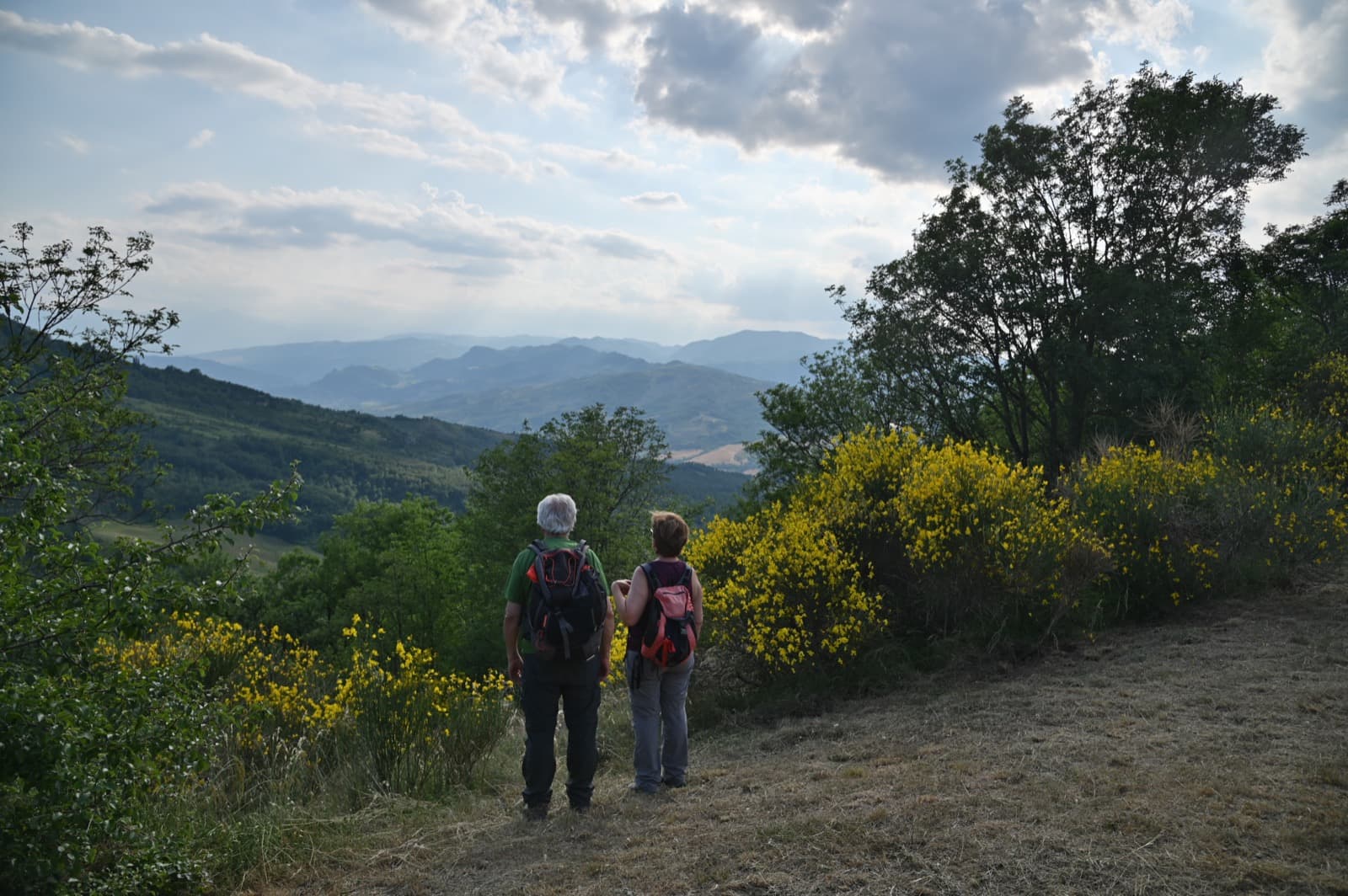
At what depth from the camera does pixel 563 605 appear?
460 cm

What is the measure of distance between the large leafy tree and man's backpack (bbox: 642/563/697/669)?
667 inches

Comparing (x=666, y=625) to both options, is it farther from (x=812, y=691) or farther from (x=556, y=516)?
(x=812, y=691)

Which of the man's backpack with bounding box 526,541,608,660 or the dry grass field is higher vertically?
the man's backpack with bounding box 526,541,608,660

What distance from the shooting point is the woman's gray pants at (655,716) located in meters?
5.14

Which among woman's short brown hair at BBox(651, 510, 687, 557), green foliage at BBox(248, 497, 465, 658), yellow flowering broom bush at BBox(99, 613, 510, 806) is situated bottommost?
green foliage at BBox(248, 497, 465, 658)

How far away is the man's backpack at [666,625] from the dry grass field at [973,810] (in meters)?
0.87

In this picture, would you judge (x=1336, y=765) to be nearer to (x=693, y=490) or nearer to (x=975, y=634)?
(x=975, y=634)

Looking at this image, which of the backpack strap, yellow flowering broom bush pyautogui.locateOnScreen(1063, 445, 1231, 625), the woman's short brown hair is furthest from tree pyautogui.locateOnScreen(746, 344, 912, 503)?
the backpack strap

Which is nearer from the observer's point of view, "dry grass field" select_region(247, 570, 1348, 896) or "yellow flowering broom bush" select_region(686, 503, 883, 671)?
"dry grass field" select_region(247, 570, 1348, 896)

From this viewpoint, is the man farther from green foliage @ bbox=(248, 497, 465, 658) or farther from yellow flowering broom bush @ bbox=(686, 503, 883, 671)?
green foliage @ bbox=(248, 497, 465, 658)

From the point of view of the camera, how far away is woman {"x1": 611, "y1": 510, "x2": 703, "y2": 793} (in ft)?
16.5

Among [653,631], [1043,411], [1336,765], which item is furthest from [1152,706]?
[1043,411]

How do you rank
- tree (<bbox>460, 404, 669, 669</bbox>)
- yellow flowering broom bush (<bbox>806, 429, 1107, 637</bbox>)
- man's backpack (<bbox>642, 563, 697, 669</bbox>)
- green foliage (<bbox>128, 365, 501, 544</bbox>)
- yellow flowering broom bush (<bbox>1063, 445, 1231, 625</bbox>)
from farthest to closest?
1. green foliage (<bbox>128, 365, 501, 544</bbox>)
2. tree (<bbox>460, 404, 669, 669</bbox>)
3. yellow flowering broom bush (<bbox>1063, 445, 1231, 625</bbox>)
4. yellow flowering broom bush (<bbox>806, 429, 1107, 637</bbox>)
5. man's backpack (<bbox>642, 563, 697, 669</bbox>)

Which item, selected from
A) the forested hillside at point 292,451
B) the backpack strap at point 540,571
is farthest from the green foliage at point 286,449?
the backpack strap at point 540,571
